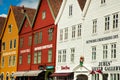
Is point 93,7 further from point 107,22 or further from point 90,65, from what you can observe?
point 90,65

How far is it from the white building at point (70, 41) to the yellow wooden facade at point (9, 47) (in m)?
17.2

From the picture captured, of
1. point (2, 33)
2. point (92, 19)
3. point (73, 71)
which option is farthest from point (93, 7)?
point (2, 33)

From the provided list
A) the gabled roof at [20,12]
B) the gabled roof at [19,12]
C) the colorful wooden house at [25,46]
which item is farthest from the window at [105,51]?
the gabled roof at [19,12]

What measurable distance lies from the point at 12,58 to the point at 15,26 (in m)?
5.99

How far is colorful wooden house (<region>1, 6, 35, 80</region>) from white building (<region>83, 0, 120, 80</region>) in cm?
2455

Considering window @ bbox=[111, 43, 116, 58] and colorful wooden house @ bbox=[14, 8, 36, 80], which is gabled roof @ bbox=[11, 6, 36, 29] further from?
window @ bbox=[111, 43, 116, 58]

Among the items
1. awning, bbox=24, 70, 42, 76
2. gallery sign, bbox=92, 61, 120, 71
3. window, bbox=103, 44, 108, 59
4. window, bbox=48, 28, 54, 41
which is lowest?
awning, bbox=24, 70, 42, 76

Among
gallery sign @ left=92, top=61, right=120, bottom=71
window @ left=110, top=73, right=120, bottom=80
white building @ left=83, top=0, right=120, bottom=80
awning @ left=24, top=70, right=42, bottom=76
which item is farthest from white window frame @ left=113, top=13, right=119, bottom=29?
awning @ left=24, top=70, right=42, bottom=76

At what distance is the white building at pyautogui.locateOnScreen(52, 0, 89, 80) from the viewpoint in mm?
40219

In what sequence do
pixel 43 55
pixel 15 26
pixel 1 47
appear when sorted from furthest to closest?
pixel 1 47
pixel 15 26
pixel 43 55

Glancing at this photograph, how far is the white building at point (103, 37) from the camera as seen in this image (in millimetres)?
33562

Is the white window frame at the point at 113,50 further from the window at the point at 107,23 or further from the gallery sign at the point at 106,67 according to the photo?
A: the window at the point at 107,23

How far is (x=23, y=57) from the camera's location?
5722cm

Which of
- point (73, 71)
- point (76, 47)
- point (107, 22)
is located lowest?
point (73, 71)
